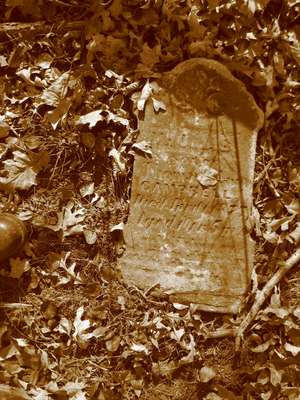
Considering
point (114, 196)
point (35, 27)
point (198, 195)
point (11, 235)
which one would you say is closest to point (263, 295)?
point (198, 195)

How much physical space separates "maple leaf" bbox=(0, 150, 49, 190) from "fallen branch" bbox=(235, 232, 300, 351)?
1459 mm

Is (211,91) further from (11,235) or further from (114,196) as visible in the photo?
(11,235)

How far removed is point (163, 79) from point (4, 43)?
99 cm

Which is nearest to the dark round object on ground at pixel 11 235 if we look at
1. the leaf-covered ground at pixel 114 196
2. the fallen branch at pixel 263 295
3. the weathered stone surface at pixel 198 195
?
the leaf-covered ground at pixel 114 196

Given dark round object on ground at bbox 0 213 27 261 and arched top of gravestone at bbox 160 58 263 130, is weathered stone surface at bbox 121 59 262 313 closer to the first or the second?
arched top of gravestone at bbox 160 58 263 130

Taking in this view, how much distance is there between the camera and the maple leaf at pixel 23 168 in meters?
3.01

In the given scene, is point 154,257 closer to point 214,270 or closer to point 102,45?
point 214,270

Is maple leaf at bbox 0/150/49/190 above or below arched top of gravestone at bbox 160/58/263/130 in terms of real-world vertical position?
below

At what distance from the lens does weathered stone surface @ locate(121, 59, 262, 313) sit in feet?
9.66

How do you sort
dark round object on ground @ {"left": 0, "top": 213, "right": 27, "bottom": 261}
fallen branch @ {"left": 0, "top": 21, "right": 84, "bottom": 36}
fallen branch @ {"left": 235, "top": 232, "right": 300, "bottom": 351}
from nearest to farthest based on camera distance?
dark round object on ground @ {"left": 0, "top": 213, "right": 27, "bottom": 261}
fallen branch @ {"left": 235, "top": 232, "right": 300, "bottom": 351}
fallen branch @ {"left": 0, "top": 21, "right": 84, "bottom": 36}

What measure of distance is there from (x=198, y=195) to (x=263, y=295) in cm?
68

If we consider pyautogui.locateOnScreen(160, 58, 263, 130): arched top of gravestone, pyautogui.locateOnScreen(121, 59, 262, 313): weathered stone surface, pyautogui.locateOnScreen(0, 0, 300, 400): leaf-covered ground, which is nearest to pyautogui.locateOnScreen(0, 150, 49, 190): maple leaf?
pyautogui.locateOnScreen(0, 0, 300, 400): leaf-covered ground

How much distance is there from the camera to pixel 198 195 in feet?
9.70

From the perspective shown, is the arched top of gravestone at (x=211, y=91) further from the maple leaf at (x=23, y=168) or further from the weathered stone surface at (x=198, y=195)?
the maple leaf at (x=23, y=168)
